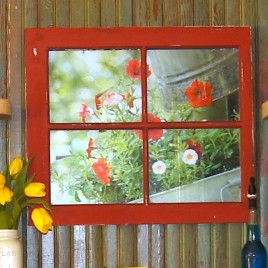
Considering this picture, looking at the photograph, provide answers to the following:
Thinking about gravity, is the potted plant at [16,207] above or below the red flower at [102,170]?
below

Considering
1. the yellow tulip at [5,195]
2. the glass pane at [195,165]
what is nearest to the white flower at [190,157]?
the glass pane at [195,165]

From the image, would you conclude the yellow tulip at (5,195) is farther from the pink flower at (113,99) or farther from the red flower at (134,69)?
the red flower at (134,69)

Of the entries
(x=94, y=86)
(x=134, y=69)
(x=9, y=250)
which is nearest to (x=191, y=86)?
(x=134, y=69)

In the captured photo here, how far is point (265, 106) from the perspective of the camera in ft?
7.16

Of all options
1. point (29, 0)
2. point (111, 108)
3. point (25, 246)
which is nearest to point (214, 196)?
point (111, 108)

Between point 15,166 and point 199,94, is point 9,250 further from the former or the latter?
point 199,94

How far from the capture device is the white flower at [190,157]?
236 cm

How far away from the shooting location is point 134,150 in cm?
235

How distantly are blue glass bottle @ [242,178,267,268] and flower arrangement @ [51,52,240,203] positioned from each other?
147mm

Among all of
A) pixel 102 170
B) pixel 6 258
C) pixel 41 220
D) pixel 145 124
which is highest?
pixel 145 124

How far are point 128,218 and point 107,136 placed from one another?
0.28 metres

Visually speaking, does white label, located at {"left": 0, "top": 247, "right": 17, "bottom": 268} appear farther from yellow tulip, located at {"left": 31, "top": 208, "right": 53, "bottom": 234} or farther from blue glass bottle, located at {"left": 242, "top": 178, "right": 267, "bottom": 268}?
blue glass bottle, located at {"left": 242, "top": 178, "right": 267, "bottom": 268}

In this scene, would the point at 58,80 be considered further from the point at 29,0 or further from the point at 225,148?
the point at 225,148

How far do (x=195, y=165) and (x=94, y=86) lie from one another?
435 millimetres
